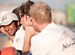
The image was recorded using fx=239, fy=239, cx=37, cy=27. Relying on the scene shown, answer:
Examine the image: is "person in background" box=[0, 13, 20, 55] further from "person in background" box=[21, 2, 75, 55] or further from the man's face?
"person in background" box=[21, 2, 75, 55]

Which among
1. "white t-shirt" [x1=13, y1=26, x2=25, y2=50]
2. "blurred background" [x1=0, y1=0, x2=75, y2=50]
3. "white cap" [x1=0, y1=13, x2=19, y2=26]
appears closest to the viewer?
"white t-shirt" [x1=13, y1=26, x2=25, y2=50]

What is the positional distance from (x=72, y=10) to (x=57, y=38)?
2.70ft

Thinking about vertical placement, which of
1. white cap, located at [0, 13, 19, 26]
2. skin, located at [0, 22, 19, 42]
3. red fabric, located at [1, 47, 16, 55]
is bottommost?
red fabric, located at [1, 47, 16, 55]

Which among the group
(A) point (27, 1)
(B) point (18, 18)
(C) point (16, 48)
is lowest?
(C) point (16, 48)

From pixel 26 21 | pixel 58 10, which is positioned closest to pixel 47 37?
pixel 26 21

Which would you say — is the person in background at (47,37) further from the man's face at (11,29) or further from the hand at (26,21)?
the man's face at (11,29)

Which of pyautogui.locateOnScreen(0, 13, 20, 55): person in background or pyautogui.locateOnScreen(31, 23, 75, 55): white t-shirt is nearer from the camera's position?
pyautogui.locateOnScreen(31, 23, 75, 55): white t-shirt

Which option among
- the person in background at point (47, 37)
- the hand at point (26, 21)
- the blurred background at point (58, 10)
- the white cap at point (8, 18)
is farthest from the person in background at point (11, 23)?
the person in background at point (47, 37)

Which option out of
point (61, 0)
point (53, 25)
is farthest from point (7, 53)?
point (61, 0)

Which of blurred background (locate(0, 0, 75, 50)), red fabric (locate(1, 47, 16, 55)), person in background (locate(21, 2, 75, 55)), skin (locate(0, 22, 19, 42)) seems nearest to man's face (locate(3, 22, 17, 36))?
skin (locate(0, 22, 19, 42))

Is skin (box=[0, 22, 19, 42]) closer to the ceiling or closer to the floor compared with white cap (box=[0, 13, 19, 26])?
closer to the floor

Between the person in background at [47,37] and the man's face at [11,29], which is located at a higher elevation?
the person in background at [47,37]

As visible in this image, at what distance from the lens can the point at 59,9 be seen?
1852 mm

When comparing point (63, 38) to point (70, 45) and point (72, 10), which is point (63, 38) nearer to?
point (70, 45)
